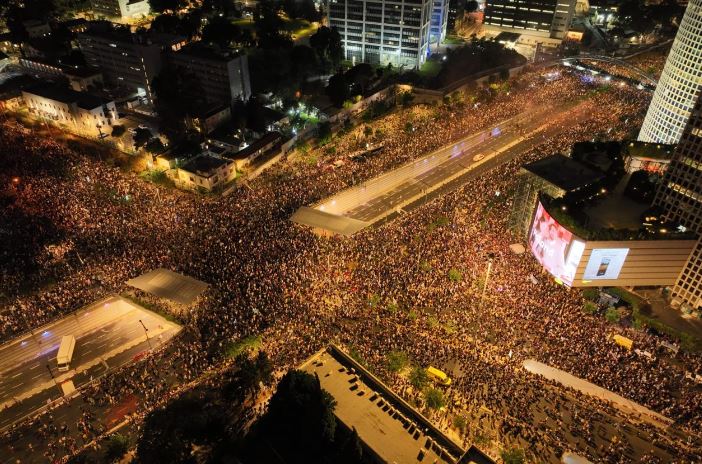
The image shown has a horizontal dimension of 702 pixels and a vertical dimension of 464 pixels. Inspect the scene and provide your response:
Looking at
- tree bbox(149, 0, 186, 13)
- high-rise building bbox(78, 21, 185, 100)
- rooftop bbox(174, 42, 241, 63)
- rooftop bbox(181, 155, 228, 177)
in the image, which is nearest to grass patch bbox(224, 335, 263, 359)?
rooftop bbox(181, 155, 228, 177)

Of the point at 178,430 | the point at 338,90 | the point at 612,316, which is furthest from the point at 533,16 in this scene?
the point at 178,430

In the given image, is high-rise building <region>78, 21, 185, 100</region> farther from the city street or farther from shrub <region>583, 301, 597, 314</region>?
shrub <region>583, 301, 597, 314</region>

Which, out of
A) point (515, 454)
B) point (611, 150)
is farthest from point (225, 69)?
point (515, 454)

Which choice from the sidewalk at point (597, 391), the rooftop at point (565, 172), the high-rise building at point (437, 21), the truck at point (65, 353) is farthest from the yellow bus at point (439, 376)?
the high-rise building at point (437, 21)

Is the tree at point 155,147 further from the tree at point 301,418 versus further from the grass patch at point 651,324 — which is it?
the grass patch at point 651,324

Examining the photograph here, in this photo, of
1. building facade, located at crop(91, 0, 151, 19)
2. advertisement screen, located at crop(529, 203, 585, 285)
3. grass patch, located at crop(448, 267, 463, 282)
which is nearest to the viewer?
advertisement screen, located at crop(529, 203, 585, 285)
